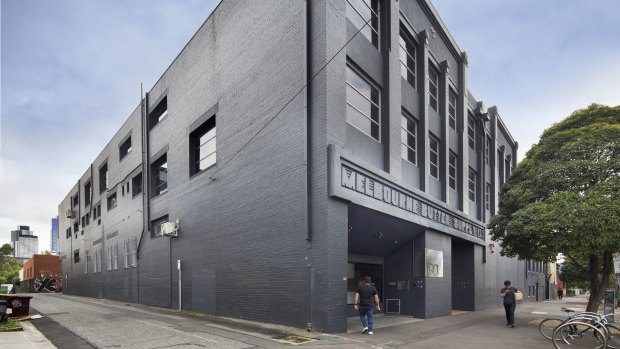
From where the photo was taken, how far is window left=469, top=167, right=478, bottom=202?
1093 inches

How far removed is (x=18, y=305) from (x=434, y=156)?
18.2 meters

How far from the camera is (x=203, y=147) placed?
2097 cm

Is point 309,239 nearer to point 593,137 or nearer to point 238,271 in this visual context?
point 238,271

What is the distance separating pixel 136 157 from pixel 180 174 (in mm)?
8310

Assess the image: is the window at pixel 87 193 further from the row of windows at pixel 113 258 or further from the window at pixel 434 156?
the window at pixel 434 156

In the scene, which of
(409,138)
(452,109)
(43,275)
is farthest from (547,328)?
(43,275)

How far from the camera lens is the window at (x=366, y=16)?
15609mm

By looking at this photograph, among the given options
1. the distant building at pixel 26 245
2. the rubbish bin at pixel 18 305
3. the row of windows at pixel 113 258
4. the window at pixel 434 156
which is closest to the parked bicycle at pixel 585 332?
the window at pixel 434 156

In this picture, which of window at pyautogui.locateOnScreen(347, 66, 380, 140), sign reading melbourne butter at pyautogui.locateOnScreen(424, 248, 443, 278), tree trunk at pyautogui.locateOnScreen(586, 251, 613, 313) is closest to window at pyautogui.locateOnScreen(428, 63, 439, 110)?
window at pyautogui.locateOnScreen(347, 66, 380, 140)

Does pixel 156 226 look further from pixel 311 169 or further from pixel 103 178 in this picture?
pixel 103 178

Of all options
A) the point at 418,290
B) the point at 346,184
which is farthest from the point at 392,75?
the point at 418,290

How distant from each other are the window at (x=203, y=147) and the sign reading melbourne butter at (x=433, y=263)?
9.67 m

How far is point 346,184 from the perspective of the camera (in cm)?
1354

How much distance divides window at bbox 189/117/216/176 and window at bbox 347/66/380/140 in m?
6.94
